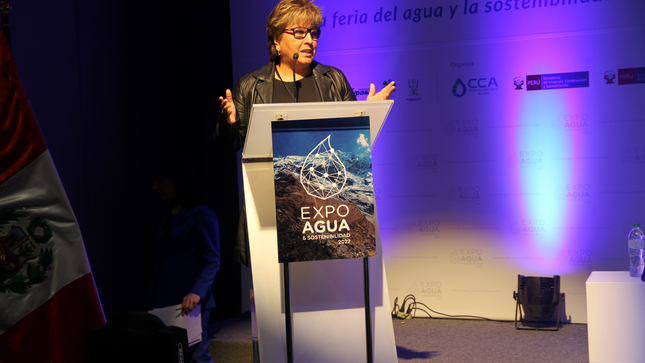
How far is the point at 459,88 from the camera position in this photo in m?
4.82

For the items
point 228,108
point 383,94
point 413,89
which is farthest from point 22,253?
point 413,89

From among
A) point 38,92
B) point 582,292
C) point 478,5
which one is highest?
point 478,5

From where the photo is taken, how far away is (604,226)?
14.7 ft

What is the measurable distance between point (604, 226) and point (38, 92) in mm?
4152

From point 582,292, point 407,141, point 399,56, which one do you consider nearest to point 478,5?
point 399,56

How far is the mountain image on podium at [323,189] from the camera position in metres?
1.75

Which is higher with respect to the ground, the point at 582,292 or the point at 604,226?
the point at 604,226

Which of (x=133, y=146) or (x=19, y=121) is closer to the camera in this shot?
(x=19, y=121)

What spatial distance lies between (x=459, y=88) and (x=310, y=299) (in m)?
3.29

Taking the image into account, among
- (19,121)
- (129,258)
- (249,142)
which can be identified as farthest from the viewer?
(129,258)

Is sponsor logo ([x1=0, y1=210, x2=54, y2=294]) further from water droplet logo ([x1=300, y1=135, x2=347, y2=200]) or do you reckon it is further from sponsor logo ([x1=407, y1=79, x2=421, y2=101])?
sponsor logo ([x1=407, y1=79, x2=421, y2=101])

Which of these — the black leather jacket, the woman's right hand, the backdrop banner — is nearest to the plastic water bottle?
the backdrop banner

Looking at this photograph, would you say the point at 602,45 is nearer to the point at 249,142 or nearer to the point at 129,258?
the point at 249,142

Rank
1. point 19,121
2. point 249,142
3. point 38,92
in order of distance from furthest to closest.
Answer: point 38,92, point 19,121, point 249,142
